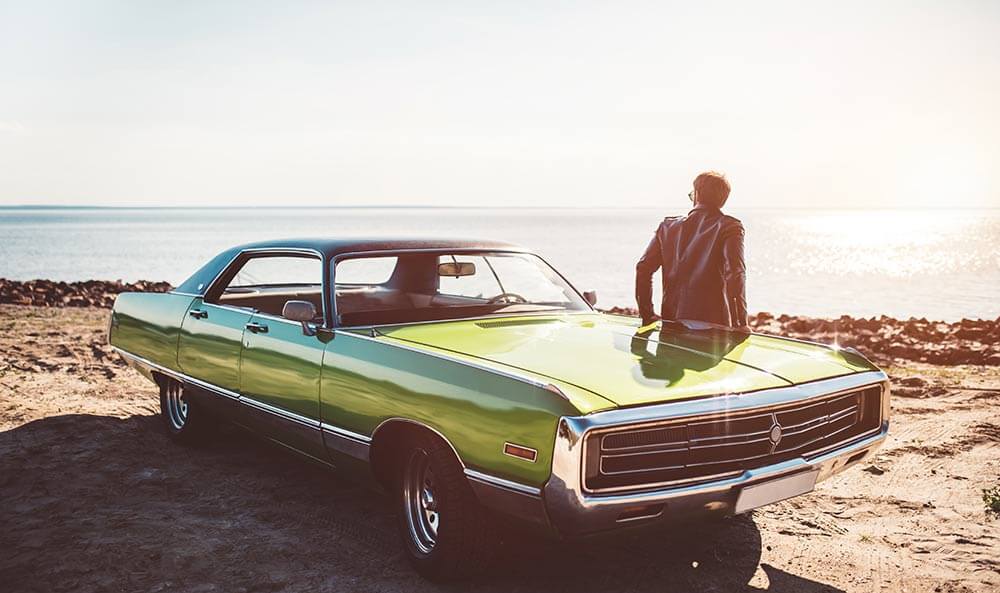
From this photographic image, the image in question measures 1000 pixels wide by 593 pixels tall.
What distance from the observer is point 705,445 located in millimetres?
3369

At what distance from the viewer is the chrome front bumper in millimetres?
3094

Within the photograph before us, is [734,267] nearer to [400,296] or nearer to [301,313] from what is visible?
→ [400,296]

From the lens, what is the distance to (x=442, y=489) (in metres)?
3.56

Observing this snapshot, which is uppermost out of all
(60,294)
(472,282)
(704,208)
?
(704,208)

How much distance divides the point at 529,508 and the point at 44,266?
48.1 meters

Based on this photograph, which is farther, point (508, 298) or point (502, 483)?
point (508, 298)

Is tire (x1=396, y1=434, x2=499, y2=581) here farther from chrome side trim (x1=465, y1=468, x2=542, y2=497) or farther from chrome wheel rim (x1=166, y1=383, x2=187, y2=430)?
chrome wheel rim (x1=166, y1=383, x2=187, y2=430)

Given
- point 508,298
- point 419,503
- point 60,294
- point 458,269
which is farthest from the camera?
point 60,294

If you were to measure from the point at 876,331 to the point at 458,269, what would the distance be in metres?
13.5

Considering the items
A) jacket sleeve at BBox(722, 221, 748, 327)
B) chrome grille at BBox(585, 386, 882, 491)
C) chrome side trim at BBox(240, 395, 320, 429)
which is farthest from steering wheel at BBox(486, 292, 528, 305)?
chrome grille at BBox(585, 386, 882, 491)

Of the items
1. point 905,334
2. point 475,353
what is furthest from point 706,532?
point 905,334

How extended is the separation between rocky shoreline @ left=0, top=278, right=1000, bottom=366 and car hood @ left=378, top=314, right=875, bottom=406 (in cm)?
799

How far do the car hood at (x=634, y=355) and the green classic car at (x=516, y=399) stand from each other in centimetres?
1

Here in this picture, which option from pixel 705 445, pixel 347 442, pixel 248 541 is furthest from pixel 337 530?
pixel 705 445
